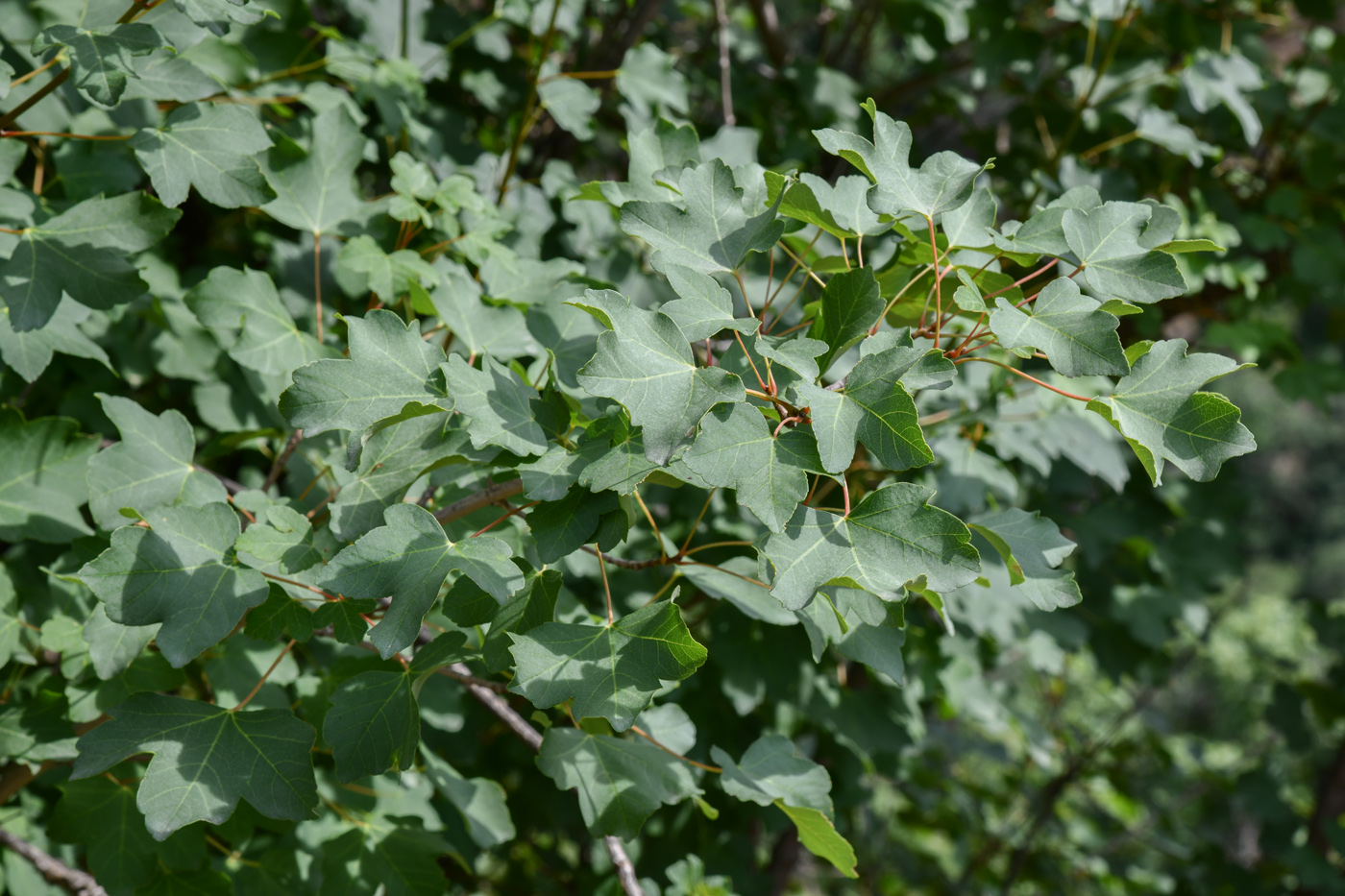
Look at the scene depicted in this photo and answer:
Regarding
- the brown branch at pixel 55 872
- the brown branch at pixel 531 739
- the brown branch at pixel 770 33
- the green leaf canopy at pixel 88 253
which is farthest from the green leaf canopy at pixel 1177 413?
the brown branch at pixel 770 33

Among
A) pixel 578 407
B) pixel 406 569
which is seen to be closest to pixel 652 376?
pixel 578 407

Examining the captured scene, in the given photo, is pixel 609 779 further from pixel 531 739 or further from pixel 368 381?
pixel 368 381

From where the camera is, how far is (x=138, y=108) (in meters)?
1.49

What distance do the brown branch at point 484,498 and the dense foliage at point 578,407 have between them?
11mm

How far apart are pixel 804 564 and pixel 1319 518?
28423 mm

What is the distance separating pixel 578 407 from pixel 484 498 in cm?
15

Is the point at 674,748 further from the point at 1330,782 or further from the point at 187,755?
the point at 1330,782

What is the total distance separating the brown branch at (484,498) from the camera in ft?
3.28

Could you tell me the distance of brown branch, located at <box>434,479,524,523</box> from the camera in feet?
3.28

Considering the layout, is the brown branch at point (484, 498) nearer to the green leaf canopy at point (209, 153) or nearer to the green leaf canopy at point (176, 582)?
the green leaf canopy at point (176, 582)

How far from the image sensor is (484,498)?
104 centimetres

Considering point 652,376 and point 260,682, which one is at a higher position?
point 652,376

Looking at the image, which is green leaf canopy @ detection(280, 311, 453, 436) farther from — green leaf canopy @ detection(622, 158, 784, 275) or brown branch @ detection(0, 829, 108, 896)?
brown branch @ detection(0, 829, 108, 896)

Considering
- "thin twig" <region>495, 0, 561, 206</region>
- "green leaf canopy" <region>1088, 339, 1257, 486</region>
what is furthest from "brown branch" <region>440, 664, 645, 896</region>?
"thin twig" <region>495, 0, 561, 206</region>
